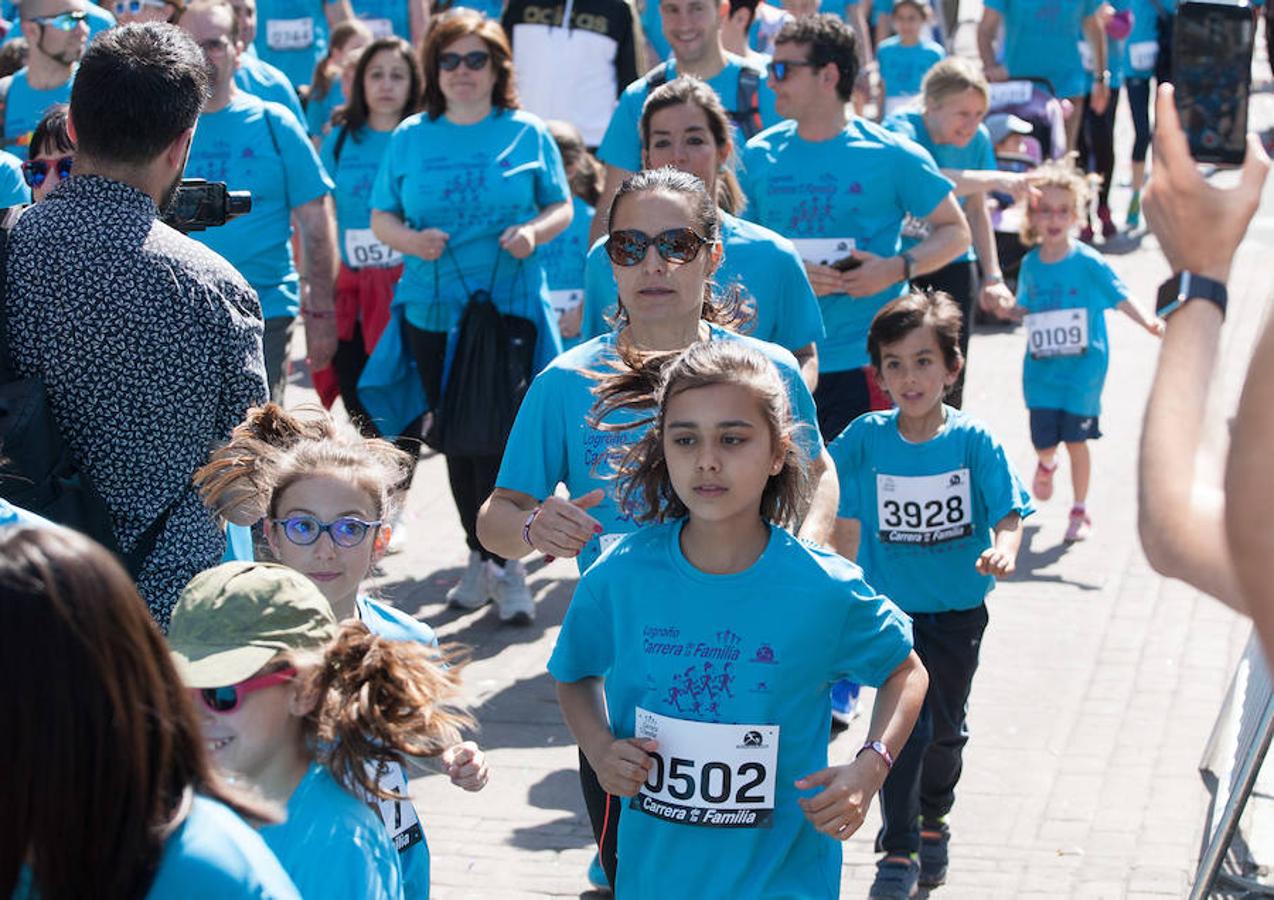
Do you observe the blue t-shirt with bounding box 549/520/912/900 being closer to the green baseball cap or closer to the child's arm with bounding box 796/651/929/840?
the child's arm with bounding box 796/651/929/840

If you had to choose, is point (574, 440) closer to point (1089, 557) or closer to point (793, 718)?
point (793, 718)

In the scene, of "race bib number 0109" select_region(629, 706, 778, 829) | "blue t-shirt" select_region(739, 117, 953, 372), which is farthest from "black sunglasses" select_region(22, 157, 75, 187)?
"blue t-shirt" select_region(739, 117, 953, 372)

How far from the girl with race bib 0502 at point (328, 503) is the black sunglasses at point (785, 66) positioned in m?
3.06

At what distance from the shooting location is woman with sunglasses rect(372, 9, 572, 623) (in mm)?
7137

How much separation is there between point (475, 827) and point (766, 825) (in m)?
2.23

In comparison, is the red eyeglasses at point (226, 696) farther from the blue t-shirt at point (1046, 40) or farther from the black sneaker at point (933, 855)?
the blue t-shirt at point (1046, 40)

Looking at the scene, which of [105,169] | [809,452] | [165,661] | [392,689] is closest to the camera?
[165,661]

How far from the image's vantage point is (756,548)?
12.2ft

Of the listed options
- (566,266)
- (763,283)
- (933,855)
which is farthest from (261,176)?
(933,855)

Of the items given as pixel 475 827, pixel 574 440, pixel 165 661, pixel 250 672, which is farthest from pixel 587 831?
pixel 165 661

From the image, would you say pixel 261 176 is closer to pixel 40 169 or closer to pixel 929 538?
pixel 40 169

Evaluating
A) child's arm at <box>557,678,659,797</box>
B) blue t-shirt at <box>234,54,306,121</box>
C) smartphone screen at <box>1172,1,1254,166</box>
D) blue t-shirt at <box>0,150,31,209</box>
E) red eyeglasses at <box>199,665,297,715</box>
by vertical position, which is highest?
smartphone screen at <box>1172,1,1254,166</box>

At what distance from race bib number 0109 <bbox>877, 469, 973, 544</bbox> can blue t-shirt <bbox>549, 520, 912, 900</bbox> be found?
1595 mm

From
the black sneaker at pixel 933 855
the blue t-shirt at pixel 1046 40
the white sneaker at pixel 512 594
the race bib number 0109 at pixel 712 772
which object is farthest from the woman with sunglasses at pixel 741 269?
the blue t-shirt at pixel 1046 40
